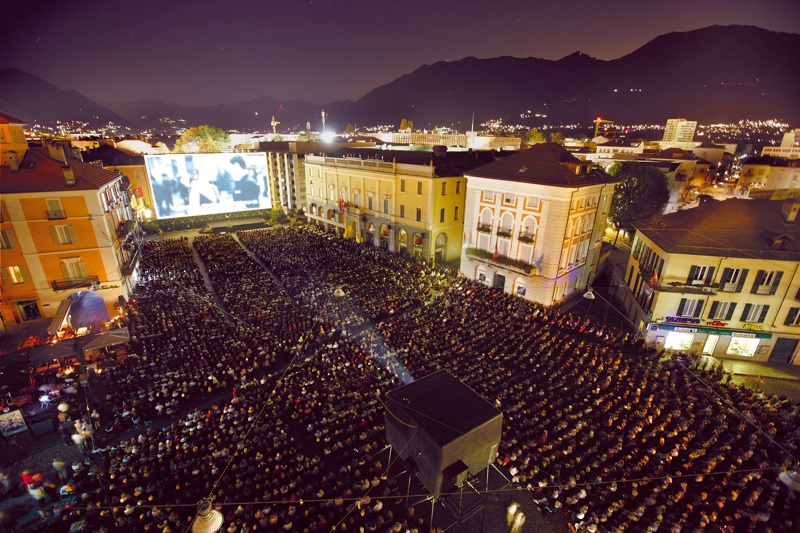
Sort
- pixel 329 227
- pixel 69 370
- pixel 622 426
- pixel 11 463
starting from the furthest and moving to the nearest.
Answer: pixel 329 227 < pixel 69 370 < pixel 622 426 < pixel 11 463

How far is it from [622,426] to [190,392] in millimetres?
22210

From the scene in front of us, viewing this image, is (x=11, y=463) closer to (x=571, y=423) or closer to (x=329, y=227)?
(x=571, y=423)

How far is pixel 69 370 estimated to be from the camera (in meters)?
21.7

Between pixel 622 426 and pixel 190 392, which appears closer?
pixel 622 426

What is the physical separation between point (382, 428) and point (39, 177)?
3116 centimetres

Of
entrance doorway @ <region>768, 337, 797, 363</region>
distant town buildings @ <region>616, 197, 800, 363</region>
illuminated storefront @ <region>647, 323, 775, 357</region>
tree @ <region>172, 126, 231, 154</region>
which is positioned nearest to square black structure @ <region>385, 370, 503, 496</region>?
distant town buildings @ <region>616, 197, 800, 363</region>

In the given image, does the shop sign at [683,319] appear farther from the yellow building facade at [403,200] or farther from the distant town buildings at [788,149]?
the distant town buildings at [788,149]

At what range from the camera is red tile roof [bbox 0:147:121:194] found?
26.0 m

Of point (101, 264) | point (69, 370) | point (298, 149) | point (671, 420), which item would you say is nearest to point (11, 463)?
point (69, 370)

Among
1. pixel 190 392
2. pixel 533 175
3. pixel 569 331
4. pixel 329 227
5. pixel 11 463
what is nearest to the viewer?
pixel 11 463

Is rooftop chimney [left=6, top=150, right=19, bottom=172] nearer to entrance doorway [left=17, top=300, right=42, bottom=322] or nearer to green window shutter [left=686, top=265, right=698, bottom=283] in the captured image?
entrance doorway [left=17, top=300, right=42, bottom=322]

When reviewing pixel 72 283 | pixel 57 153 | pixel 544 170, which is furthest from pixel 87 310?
pixel 544 170

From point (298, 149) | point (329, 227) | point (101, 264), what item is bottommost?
point (329, 227)

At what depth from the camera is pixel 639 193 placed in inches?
1816
